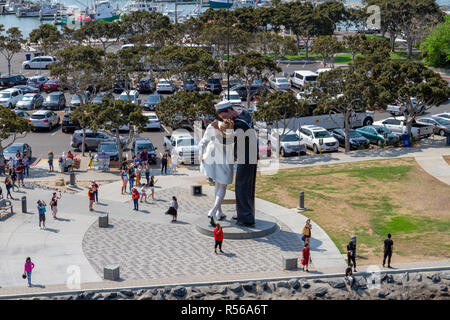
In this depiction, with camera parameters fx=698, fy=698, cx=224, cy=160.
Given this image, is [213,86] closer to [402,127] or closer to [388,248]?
[402,127]

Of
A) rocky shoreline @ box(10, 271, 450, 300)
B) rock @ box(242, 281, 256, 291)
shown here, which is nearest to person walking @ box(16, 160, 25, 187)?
rocky shoreline @ box(10, 271, 450, 300)

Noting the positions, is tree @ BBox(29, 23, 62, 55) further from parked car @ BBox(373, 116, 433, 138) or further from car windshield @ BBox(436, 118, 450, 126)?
car windshield @ BBox(436, 118, 450, 126)

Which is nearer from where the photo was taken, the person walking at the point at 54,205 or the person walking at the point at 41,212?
the person walking at the point at 41,212

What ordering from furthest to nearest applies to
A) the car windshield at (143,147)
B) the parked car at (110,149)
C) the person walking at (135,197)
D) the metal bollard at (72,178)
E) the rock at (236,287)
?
the car windshield at (143,147) < the parked car at (110,149) < the metal bollard at (72,178) < the person walking at (135,197) < the rock at (236,287)

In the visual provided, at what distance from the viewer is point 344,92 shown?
4469 cm

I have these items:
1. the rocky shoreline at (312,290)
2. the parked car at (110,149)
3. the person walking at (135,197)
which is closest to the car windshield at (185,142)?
the parked car at (110,149)

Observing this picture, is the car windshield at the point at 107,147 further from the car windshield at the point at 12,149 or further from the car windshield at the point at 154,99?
the car windshield at the point at 154,99

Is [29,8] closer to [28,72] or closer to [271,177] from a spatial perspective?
[28,72]

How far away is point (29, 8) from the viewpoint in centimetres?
17300

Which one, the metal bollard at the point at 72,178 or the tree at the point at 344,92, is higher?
the tree at the point at 344,92

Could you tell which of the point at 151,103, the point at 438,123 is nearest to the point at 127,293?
the point at 438,123

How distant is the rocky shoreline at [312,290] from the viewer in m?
24.4

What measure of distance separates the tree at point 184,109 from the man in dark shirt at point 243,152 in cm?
1507

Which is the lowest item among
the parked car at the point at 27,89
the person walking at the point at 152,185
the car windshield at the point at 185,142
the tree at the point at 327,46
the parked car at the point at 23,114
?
the person walking at the point at 152,185
